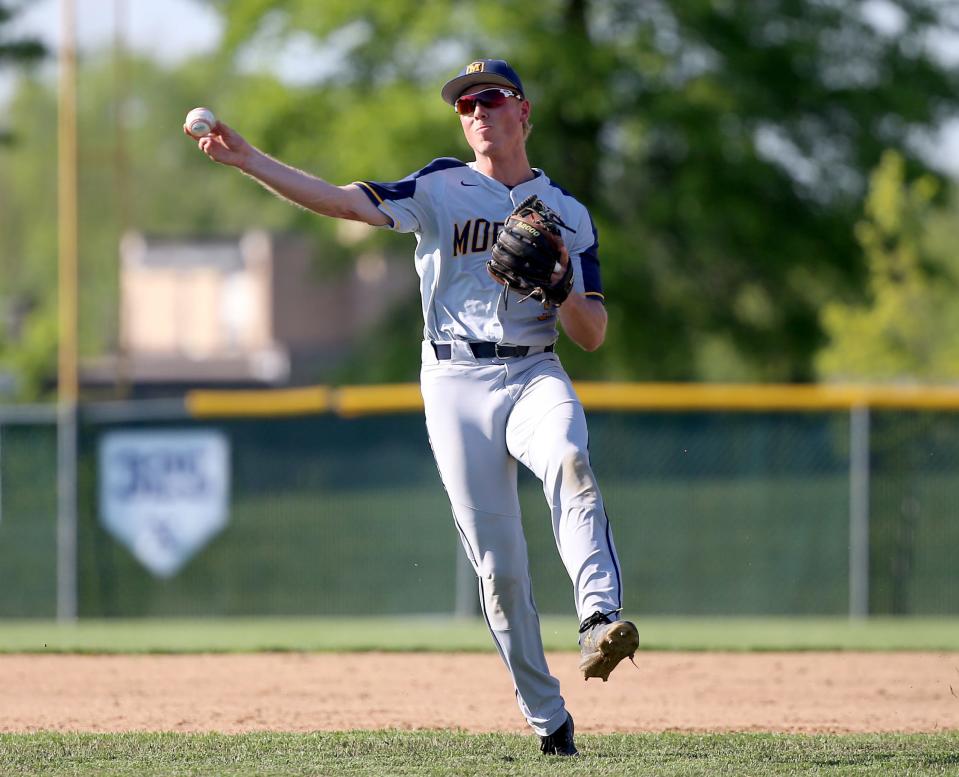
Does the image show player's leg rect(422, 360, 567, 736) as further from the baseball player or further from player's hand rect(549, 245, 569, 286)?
player's hand rect(549, 245, 569, 286)

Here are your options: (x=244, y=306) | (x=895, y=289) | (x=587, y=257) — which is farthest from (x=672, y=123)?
(x=244, y=306)

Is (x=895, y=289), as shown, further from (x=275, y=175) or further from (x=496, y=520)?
(x=275, y=175)

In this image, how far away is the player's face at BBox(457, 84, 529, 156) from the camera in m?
4.85

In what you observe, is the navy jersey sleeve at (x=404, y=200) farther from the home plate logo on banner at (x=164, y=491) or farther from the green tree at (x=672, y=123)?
the green tree at (x=672, y=123)

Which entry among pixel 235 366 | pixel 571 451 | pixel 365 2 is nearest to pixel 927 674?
pixel 571 451

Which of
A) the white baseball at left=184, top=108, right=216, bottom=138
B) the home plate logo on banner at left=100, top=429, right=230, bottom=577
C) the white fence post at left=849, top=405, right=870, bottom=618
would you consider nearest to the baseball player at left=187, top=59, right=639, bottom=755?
the white baseball at left=184, top=108, right=216, bottom=138

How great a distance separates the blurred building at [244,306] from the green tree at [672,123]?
22.9m

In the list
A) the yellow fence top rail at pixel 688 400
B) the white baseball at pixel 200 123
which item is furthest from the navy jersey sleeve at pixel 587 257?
the yellow fence top rail at pixel 688 400

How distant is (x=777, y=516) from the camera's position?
38.2 ft

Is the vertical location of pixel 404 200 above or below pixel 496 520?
above

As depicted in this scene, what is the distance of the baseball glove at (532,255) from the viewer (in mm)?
4496

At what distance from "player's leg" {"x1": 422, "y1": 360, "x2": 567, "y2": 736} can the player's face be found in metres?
0.69

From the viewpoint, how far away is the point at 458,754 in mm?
4742

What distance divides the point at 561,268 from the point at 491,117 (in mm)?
565
